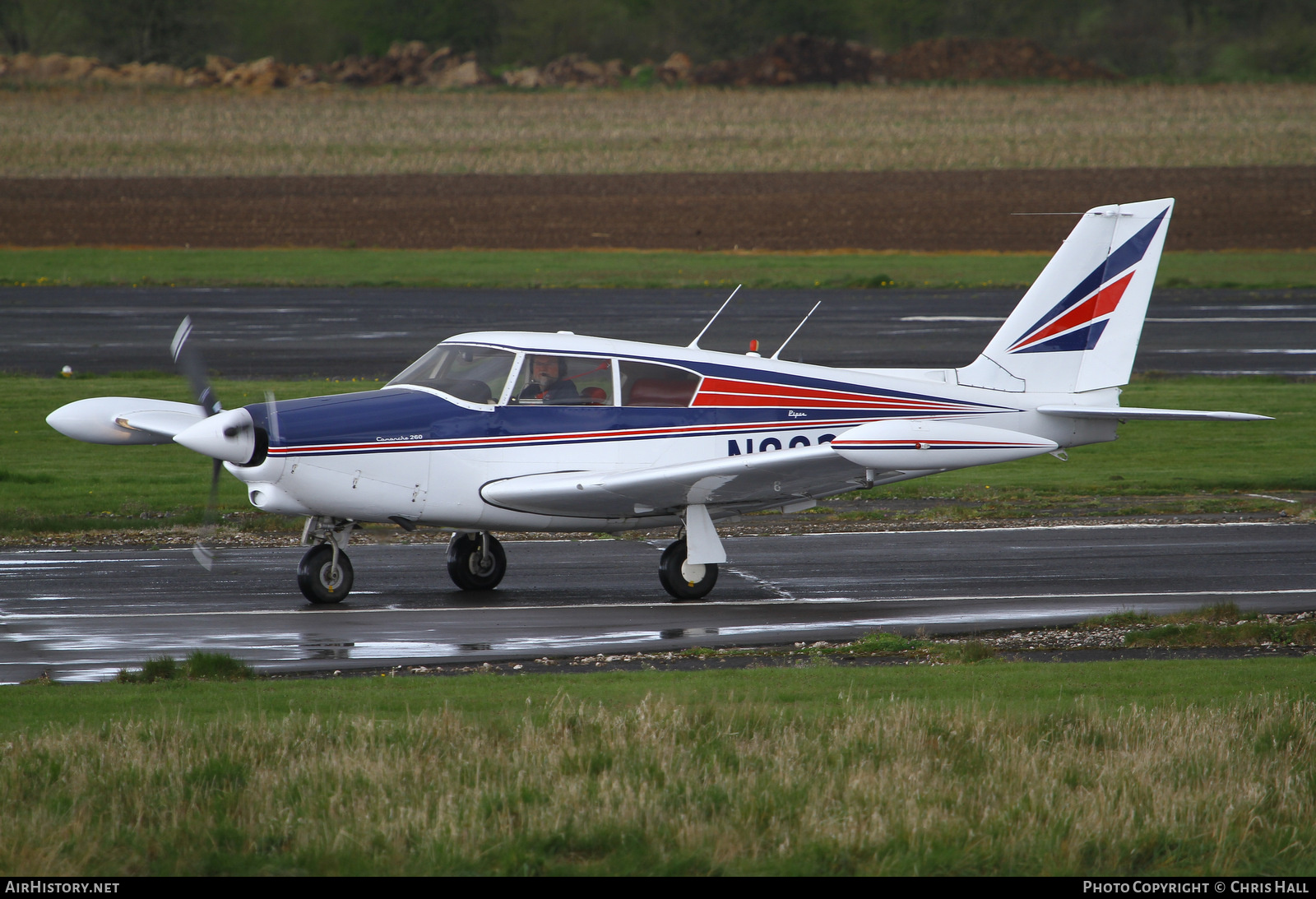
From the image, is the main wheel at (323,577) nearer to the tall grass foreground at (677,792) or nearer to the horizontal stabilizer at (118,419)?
the horizontal stabilizer at (118,419)

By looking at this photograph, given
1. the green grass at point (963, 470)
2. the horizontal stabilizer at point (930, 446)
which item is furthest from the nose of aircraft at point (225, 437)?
the green grass at point (963, 470)

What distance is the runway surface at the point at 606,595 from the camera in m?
11.5

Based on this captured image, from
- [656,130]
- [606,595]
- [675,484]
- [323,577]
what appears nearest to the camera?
[675,484]

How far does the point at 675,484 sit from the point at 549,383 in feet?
4.91

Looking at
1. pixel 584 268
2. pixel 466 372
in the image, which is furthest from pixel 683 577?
pixel 584 268

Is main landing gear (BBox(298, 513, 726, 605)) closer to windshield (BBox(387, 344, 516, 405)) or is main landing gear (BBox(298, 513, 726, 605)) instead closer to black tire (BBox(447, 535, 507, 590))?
black tire (BBox(447, 535, 507, 590))

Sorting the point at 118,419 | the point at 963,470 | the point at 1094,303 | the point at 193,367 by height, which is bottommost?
the point at 963,470

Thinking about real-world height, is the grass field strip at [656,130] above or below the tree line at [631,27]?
below

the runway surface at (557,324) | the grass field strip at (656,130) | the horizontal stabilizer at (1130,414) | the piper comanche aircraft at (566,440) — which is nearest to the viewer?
the piper comanche aircraft at (566,440)

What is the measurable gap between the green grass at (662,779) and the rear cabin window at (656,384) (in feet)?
14.0

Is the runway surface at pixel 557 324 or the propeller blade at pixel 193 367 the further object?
the runway surface at pixel 557 324

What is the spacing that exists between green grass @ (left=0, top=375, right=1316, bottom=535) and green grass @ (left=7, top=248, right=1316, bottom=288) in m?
17.3

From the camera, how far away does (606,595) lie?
13.7 meters

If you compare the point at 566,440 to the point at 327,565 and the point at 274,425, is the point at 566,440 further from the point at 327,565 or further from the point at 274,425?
the point at 274,425
